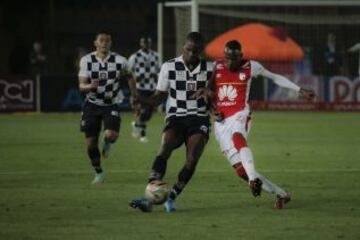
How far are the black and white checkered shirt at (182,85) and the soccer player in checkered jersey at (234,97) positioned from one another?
169 mm

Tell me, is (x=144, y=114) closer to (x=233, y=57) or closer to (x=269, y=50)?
(x=233, y=57)

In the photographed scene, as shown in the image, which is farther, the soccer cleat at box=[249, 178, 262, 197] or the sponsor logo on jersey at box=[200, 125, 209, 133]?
the sponsor logo on jersey at box=[200, 125, 209, 133]

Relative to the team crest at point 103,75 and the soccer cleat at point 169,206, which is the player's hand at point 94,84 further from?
the soccer cleat at point 169,206

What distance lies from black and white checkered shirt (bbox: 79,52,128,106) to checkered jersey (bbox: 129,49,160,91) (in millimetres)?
9976

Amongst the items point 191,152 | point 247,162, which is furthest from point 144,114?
point 247,162

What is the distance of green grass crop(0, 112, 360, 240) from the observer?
11133 mm

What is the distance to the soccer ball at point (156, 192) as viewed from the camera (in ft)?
40.8

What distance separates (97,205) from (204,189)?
227cm

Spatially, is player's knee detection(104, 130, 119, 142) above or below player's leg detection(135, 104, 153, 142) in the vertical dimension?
above

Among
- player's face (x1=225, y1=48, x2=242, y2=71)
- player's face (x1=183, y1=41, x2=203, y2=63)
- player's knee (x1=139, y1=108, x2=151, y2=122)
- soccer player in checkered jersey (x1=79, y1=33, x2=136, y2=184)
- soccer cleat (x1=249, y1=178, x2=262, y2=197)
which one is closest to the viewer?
soccer cleat (x1=249, y1=178, x2=262, y2=197)

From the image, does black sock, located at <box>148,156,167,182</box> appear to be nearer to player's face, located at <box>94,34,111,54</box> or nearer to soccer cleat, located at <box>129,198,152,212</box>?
soccer cleat, located at <box>129,198,152,212</box>

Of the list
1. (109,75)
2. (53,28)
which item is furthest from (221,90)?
(53,28)

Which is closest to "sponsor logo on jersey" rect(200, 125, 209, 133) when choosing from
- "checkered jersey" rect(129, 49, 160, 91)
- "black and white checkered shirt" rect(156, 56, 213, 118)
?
"black and white checkered shirt" rect(156, 56, 213, 118)

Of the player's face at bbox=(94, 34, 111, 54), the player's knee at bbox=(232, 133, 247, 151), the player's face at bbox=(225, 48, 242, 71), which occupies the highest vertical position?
the player's face at bbox=(94, 34, 111, 54)
